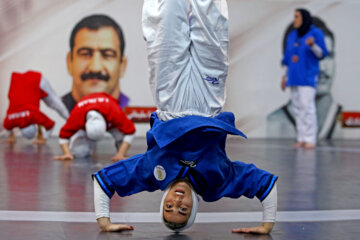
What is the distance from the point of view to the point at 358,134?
9.72m

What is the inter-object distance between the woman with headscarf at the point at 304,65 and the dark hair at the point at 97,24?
2485mm

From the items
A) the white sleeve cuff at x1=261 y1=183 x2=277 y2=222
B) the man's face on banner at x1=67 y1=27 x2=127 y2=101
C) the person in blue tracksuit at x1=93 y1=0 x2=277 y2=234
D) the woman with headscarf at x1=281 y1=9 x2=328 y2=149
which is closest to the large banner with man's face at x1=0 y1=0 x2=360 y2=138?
the man's face on banner at x1=67 y1=27 x2=127 y2=101

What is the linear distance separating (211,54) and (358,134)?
7343mm

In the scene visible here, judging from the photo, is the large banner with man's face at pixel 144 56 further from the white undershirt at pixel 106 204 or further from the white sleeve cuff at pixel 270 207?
the white sleeve cuff at pixel 270 207

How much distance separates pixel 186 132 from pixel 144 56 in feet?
21.2

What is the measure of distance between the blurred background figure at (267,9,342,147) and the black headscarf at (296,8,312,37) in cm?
163

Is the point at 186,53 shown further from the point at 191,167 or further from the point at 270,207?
the point at 270,207

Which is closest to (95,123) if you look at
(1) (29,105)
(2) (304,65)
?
(1) (29,105)

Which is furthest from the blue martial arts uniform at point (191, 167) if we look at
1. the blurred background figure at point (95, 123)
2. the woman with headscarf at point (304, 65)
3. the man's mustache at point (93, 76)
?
the man's mustache at point (93, 76)

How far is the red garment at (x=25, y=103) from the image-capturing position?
7.23 m

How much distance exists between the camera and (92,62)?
8.77 meters

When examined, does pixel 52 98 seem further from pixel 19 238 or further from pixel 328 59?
pixel 19 238

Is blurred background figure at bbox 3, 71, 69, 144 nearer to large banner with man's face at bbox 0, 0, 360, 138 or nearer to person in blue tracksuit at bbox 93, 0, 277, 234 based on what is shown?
large banner with man's face at bbox 0, 0, 360, 138

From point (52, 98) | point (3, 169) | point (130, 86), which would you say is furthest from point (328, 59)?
point (3, 169)
